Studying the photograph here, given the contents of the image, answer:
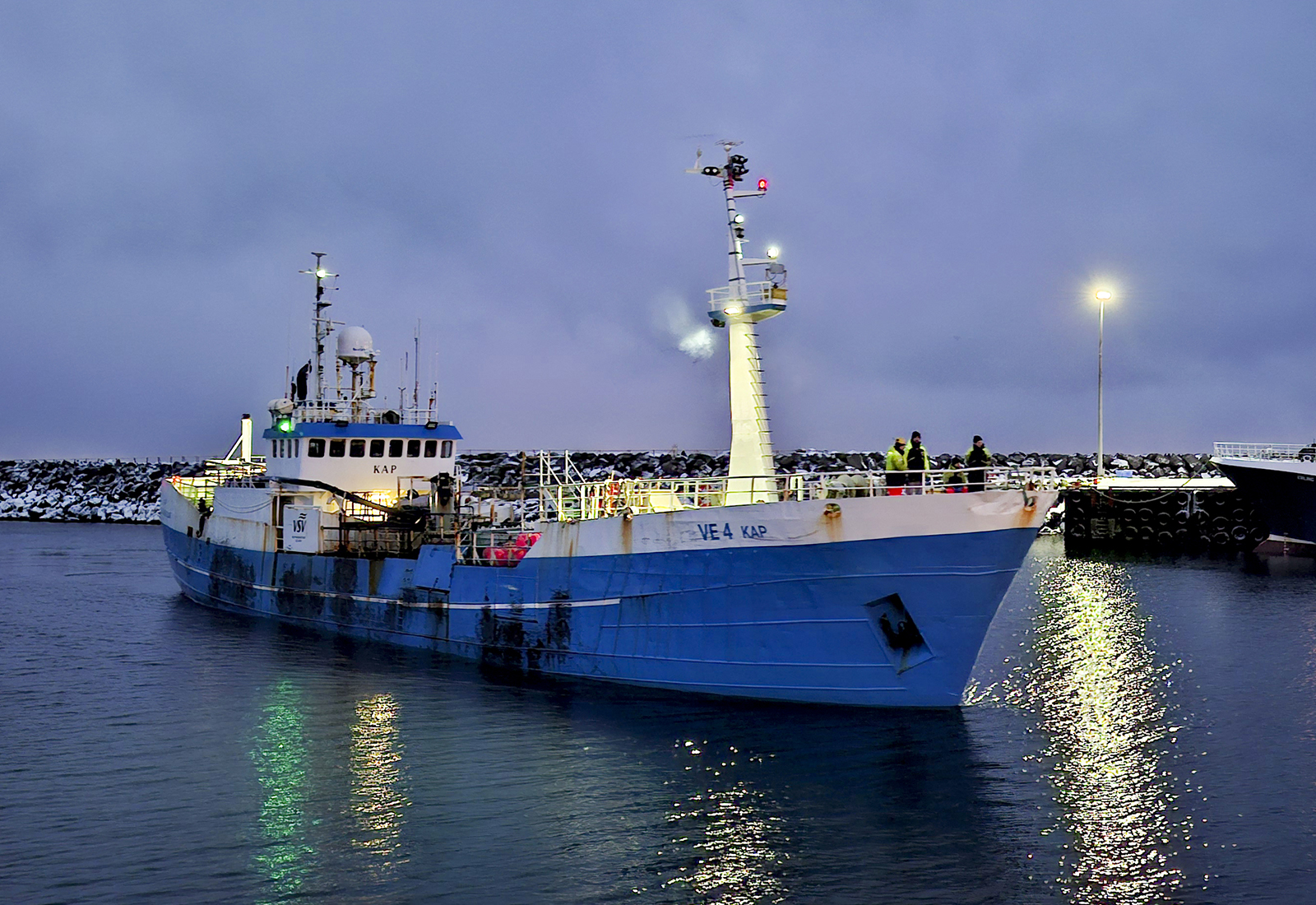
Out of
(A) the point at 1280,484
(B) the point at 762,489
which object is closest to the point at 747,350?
(B) the point at 762,489

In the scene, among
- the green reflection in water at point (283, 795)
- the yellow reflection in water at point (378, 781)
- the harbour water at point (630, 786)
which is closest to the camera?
the harbour water at point (630, 786)

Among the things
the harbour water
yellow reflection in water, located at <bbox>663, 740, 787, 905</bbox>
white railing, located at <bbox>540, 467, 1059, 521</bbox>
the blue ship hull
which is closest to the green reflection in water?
the harbour water

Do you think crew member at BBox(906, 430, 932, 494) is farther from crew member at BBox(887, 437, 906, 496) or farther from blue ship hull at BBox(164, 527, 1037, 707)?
blue ship hull at BBox(164, 527, 1037, 707)

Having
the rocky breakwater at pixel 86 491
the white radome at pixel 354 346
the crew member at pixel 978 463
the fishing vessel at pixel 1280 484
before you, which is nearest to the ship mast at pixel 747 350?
the crew member at pixel 978 463

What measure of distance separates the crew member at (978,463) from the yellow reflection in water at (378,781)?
1132cm

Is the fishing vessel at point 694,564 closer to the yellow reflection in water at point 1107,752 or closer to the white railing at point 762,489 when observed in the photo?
the white railing at point 762,489

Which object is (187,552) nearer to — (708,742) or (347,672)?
(347,672)

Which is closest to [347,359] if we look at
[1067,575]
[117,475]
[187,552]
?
[187,552]

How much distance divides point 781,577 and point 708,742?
3398 mm

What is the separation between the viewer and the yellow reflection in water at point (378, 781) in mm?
14250

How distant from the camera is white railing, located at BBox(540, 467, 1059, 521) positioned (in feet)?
62.1

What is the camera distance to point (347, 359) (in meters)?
35.5

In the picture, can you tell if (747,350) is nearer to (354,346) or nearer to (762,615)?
(762,615)

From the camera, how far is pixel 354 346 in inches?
1398
